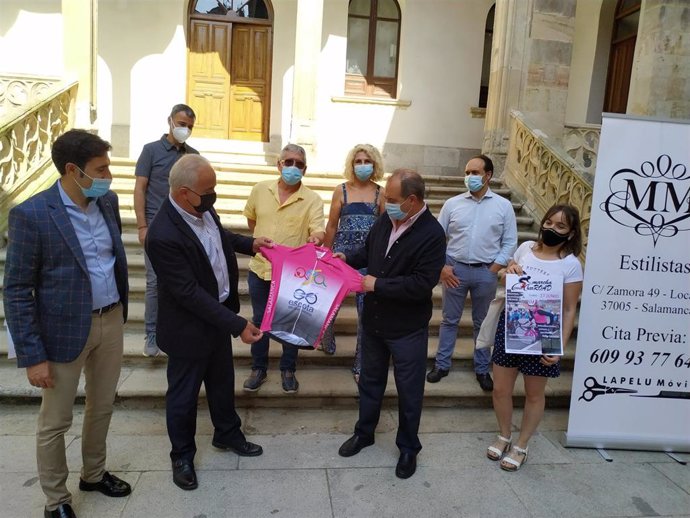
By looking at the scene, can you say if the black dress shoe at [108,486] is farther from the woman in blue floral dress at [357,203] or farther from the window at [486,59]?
the window at [486,59]

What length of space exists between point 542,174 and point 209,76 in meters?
6.52

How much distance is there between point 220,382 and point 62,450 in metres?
0.92

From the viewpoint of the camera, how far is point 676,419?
369 cm

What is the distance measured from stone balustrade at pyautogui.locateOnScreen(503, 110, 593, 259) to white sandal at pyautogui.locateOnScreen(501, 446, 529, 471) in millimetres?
2962

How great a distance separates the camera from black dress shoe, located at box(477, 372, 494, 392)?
14.1 ft

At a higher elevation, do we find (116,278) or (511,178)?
(511,178)

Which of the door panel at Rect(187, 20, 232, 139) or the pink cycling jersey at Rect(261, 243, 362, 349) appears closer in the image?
the pink cycling jersey at Rect(261, 243, 362, 349)

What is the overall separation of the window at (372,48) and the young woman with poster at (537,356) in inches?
300

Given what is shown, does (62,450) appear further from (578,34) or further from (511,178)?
(578,34)

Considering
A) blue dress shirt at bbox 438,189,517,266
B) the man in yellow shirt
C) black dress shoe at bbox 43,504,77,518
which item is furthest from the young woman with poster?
black dress shoe at bbox 43,504,77,518

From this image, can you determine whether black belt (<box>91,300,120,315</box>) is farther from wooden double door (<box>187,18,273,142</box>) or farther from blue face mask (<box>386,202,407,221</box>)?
wooden double door (<box>187,18,273,142</box>)

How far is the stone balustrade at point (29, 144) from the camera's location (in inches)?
216

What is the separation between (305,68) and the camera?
24.8 ft

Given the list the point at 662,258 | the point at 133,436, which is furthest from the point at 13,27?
the point at 662,258
